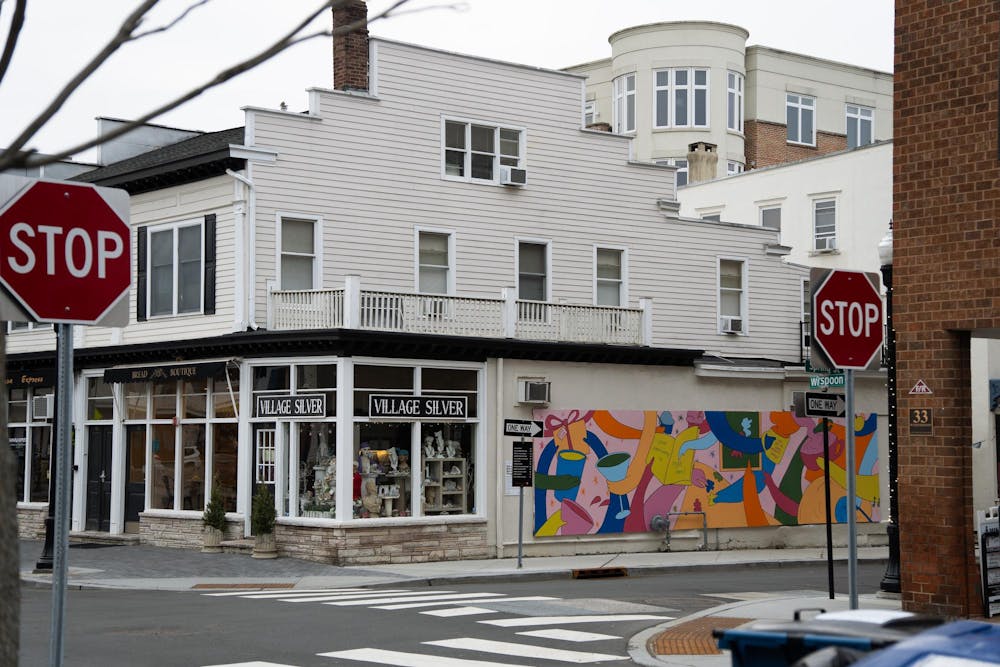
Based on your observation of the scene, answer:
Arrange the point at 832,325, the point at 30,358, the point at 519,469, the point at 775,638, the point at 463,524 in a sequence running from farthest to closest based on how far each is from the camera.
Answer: the point at 30,358 → the point at 463,524 → the point at 519,469 → the point at 832,325 → the point at 775,638

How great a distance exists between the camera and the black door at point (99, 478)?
29.8 metres

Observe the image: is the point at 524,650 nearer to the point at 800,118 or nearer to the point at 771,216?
the point at 771,216

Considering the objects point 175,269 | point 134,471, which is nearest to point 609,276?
point 175,269

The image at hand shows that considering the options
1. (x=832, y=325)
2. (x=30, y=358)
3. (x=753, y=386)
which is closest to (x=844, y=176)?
(x=753, y=386)

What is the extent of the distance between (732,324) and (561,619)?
17.1 m

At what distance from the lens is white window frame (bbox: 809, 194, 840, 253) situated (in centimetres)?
4038

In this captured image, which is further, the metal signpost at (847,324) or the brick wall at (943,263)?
the brick wall at (943,263)

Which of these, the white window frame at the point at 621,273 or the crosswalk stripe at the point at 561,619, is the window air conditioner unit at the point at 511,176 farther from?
the crosswalk stripe at the point at 561,619

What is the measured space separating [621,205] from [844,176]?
467 inches

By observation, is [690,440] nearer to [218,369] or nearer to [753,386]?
[753,386]

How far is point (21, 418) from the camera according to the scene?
3300 centimetres

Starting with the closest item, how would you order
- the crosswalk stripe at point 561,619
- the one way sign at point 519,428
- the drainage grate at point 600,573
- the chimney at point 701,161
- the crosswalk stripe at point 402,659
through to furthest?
the crosswalk stripe at point 402,659 → the crosswalk stripe at point 561,619 → the one way sign at point 519,428 → the drainage grate at point 600,573 → the chimney at point 701,161

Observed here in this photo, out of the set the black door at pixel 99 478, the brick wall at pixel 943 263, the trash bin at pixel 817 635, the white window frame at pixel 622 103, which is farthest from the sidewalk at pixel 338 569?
the white window frame at pixel 622 103

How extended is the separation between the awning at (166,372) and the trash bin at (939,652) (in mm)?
22589
